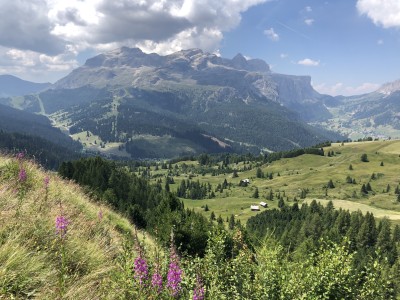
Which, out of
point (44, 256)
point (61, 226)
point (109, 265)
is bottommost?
point (109, 265)

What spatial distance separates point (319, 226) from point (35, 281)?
17432 centimetres

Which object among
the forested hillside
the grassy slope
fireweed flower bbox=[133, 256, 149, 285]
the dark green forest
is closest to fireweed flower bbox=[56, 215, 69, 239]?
the forested hillside

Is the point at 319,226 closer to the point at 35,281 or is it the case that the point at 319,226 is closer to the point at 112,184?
the point at 112,184

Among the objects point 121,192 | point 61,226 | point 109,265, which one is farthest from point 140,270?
point 121,192

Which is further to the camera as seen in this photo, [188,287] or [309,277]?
[309,277]

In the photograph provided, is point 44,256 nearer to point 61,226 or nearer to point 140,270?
point 61,226

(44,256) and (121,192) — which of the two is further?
(121,192)

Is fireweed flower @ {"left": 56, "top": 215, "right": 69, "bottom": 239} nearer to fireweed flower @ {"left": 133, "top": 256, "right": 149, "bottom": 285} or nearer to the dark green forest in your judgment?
fireweed flower @ {"left": 133, "top": 256, "right": 149, "bottom": 285}

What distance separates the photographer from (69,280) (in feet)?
24.9

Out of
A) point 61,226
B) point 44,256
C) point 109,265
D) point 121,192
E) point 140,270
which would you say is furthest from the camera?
point 121,192

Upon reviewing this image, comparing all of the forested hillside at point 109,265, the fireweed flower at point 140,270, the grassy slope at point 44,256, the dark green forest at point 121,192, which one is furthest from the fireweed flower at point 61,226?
the dark green forest at point 121,192

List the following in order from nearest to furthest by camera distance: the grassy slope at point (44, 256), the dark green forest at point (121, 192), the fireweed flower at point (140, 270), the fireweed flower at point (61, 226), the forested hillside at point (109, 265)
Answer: the grassy slope at point (44, 256) < the forested hillside at point (109, 265) < the fireweed flower at point (140, 270) < the fireweed flower at point (61, 226) < the dark green forest at point (121, 192)

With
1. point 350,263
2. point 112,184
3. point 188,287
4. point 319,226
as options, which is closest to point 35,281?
point 188,287

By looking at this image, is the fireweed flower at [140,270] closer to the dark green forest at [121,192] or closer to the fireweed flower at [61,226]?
the fireweed flower at [61,226]
